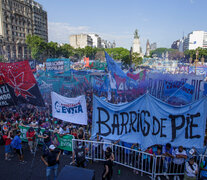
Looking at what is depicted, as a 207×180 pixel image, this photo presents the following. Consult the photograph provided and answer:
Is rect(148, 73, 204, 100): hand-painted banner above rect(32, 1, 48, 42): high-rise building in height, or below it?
below

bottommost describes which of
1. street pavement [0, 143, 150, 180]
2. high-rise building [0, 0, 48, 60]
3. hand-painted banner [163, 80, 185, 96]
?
street pavement [0, 143, 150, 180]

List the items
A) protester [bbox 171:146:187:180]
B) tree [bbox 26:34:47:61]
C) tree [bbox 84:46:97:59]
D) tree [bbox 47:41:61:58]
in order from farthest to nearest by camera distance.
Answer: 1. tree [bbox 84:46:97:59]
2. tree [bbox 47:41:61:58]
3. tree [bbox 26:34:47:61]
4. protester [bbox 171:146:187:180]

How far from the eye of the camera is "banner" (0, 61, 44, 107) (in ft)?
25.1

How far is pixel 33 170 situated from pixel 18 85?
3.93 meters

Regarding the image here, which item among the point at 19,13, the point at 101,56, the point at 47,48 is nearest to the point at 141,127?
the point at 47,48

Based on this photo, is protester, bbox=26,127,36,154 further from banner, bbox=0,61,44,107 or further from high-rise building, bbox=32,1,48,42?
high-rise building, bbox=32,1,48,42

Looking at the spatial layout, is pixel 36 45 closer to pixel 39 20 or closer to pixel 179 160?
pixel 39 20

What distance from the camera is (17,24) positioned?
56.1 metres

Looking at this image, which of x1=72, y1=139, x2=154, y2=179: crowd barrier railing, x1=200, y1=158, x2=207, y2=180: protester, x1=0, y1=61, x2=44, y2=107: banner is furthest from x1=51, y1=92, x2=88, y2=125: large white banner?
x1=200, y1=158, x2=207, y2=180: protester

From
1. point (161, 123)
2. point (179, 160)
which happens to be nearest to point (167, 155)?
point (179, 160)

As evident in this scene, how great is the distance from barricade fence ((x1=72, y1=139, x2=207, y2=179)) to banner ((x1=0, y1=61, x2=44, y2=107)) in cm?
315

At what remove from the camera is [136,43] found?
68250 millimetres

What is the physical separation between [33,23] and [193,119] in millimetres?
70680

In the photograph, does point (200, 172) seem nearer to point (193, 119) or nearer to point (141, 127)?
point (193, 119)
